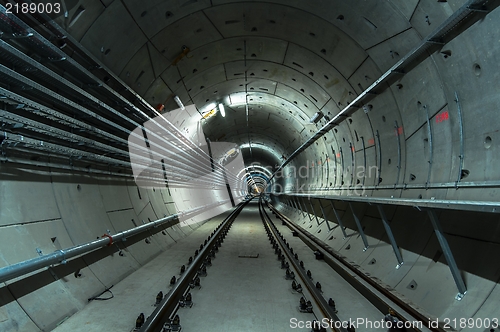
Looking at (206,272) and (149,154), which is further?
(149,154)

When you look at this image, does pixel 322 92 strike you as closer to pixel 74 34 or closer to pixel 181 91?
pixel 181 91

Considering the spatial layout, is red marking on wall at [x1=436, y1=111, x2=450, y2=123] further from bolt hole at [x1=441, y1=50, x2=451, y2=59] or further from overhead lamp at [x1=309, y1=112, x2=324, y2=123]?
overhead lamp at [x1=309, y1=112, x2=324, y2=123]

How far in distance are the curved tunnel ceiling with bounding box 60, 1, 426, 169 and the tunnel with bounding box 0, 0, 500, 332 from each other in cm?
4

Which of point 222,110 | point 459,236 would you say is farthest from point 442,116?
point 222,110

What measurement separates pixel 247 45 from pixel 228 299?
603 cm

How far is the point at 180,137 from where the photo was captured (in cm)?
874

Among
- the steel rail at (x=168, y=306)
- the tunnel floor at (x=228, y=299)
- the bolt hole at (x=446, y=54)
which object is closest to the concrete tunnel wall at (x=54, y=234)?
the tunnel floor at (x=228, y=299)

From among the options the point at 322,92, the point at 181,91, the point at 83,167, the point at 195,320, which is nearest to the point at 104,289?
the point at 195,320

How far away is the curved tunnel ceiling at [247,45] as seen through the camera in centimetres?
463

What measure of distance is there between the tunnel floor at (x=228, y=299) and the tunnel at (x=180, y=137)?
0.12ft

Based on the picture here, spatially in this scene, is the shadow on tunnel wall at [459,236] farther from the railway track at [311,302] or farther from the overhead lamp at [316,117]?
the overhead lamp at [316,117]

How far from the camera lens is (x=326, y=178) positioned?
11.4 meters

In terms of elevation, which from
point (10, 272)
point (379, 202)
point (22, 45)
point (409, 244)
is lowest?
point (409, 244)

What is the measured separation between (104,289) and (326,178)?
879 centimetres
